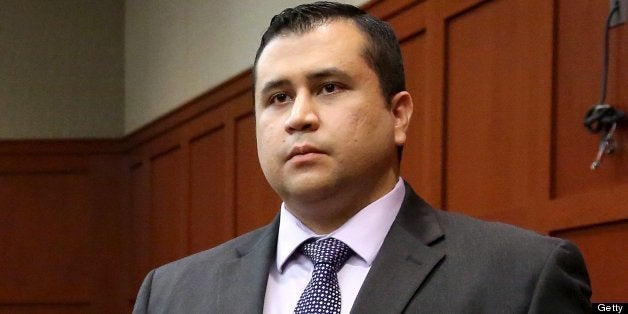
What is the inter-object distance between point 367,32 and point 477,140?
1456 millimetres

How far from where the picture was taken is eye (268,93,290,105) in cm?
156

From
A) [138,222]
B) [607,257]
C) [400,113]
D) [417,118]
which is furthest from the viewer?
[138,222]

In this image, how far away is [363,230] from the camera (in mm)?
1561

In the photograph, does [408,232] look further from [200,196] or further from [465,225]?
[200,196]

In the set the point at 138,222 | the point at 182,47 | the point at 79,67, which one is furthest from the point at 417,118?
the point at 79,67

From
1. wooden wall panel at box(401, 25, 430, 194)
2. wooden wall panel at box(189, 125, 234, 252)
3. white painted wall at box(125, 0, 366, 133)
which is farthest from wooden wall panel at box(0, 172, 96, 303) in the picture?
wooden wall panel at box(401, 25, 430, 194)

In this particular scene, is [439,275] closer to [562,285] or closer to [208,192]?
[562,285]

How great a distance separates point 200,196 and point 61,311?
126 cm

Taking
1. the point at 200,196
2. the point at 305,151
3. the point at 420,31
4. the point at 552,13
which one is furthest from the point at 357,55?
the point at 200,196

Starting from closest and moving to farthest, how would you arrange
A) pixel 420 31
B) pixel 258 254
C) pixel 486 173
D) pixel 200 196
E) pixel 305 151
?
pixel 305 151 < pixel 258 254 < pixel 486 173 < pixel 420 31 < pixel 200 196

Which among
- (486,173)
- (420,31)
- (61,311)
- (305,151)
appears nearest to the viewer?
(305,151)

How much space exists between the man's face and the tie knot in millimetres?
68

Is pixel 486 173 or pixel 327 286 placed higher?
pixel 327 286

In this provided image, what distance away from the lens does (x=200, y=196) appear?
4.91 m
